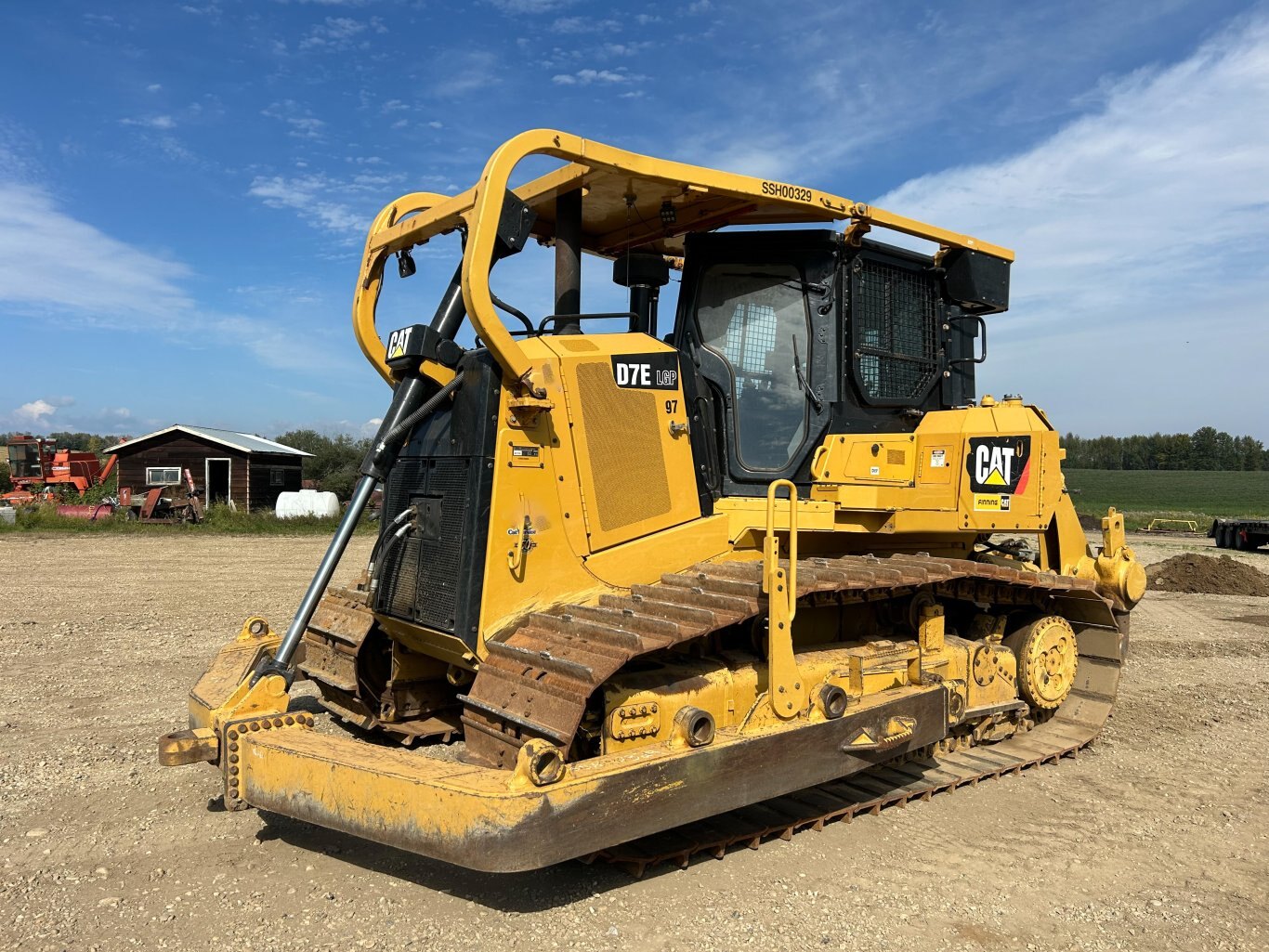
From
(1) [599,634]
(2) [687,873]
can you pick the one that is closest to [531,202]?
(1) [599,634]

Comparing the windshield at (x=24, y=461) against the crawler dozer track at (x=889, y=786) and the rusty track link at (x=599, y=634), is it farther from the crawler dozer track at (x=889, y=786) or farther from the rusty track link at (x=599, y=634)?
the crawler dozer track at (x=889, y=786)

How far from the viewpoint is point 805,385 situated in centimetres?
553

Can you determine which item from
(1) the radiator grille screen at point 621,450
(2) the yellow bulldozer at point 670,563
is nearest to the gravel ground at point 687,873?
(2) the yellow bulldozer at point 670,563

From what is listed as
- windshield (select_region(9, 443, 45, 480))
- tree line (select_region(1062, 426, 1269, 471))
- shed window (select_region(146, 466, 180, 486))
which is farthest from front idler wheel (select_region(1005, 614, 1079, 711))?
tree line (select_region(1062, 426, 1269, 471))

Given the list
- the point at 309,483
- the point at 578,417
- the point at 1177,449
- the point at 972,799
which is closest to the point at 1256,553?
the point at 972,799

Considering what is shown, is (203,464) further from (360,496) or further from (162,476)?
(360,496)

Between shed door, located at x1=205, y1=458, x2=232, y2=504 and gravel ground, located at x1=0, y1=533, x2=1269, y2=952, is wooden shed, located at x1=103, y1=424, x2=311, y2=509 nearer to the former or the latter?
shed door, located at x1=205, y1=458, x2=232, y2=504

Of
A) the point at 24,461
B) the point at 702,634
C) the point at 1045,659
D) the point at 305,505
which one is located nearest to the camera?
the point at 702,634

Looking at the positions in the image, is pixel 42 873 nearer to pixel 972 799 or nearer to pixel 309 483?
pixel 972 799

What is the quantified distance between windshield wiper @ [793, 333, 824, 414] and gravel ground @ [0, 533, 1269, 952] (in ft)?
7.69

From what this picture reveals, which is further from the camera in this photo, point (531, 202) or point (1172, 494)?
point (1172, 494)

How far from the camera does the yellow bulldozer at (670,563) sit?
12.5 feet

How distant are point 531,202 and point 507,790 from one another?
3.46 meters

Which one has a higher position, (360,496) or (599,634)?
(360,496)
